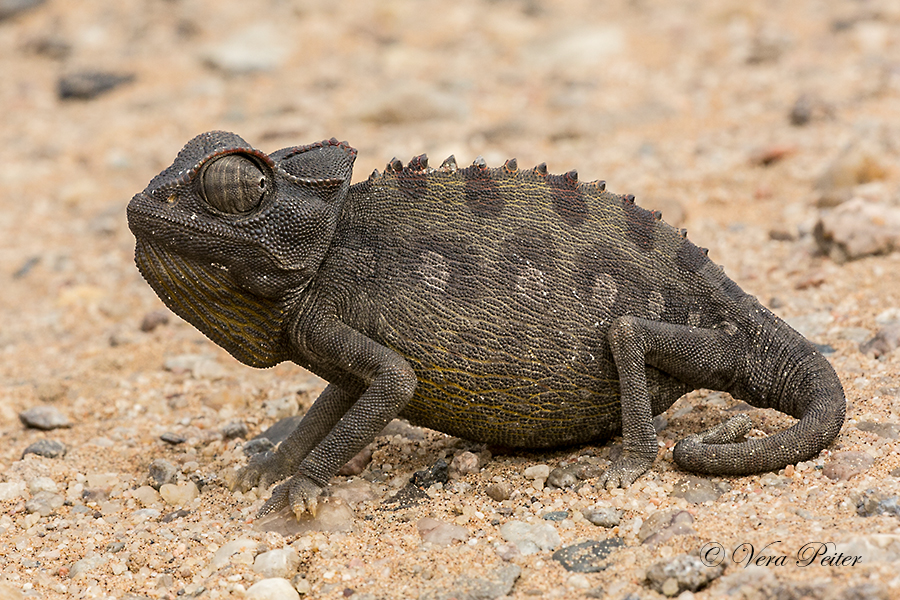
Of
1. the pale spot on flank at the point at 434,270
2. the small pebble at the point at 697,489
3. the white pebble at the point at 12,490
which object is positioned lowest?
the white pebble at the point at 12,490

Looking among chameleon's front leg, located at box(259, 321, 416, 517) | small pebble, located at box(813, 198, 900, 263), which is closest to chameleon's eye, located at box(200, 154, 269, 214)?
chameleon's front leg, located at box(259, 321, 416, 517)

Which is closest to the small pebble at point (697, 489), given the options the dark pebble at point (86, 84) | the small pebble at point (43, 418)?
the small pebble at point (43, 418)

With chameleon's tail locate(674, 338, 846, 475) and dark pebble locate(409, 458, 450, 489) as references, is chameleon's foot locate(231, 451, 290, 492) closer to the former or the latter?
dark pebble locate(409, 458, 450, 489)

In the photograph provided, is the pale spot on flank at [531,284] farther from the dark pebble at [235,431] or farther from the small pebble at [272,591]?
the dark pebble at [235,431]

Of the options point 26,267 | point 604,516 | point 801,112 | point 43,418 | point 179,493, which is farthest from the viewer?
point 801,112

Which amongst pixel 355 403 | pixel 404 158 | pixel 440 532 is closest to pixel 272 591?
pixel 440 532

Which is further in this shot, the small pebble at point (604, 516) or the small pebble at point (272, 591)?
the small pebble at point (604, 516)

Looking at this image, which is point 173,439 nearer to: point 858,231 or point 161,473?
point 161,473
